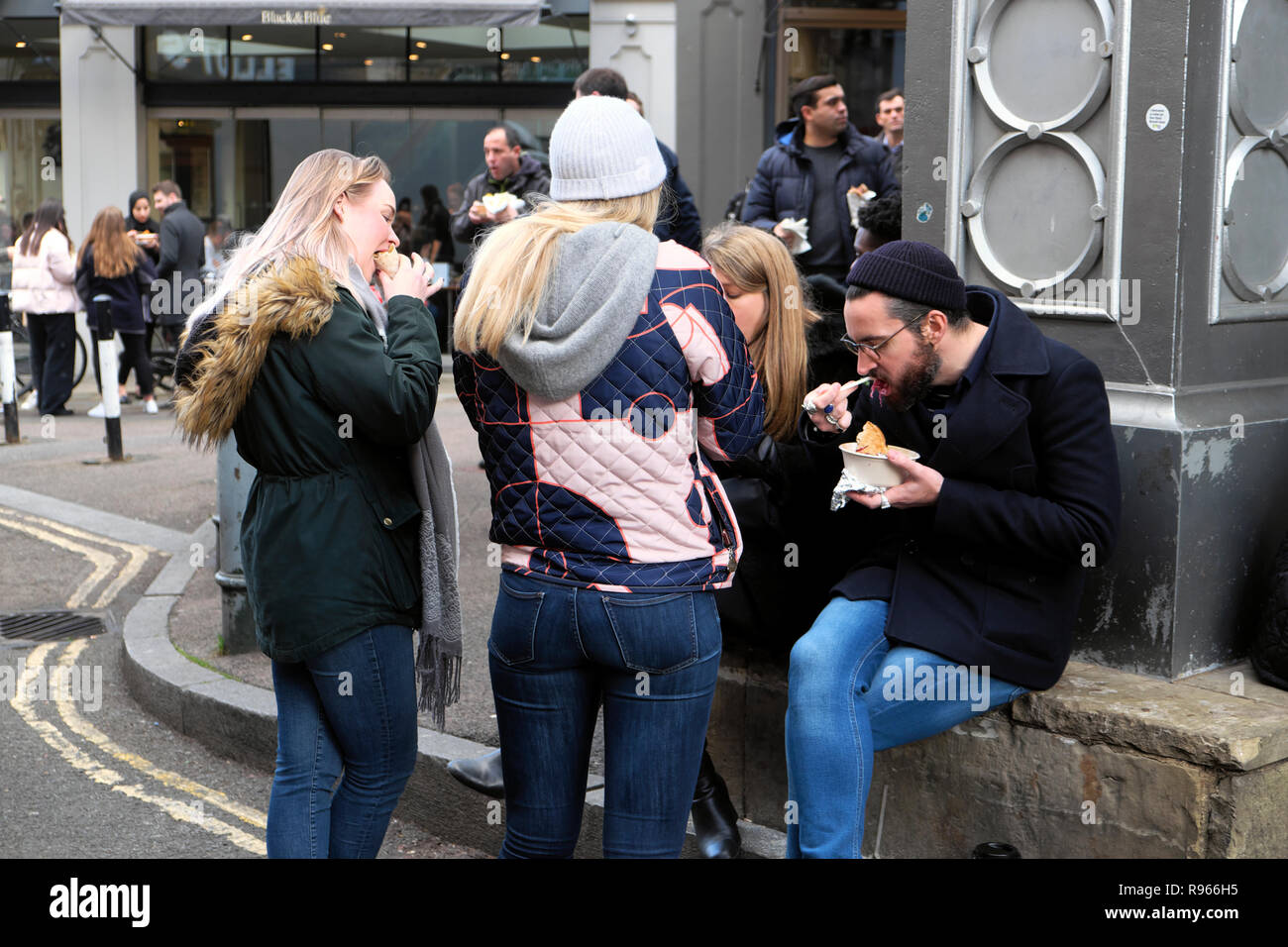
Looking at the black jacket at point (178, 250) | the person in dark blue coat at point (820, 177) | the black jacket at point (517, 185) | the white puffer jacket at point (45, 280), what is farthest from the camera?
the black jacket at point (178, 250)

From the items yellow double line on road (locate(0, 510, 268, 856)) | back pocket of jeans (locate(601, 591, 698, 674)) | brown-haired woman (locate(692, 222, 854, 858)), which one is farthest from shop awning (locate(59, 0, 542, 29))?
back pocket of jeans (locate(601, 591, 698, 674))

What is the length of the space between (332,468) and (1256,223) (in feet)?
7.84

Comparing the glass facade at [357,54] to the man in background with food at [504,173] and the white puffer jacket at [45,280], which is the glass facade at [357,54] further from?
the man in background with food at [504,173]

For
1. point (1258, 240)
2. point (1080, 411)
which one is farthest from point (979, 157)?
point (1080, 411)

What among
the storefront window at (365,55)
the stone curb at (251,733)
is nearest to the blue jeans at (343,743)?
the stone curb at (251,733)

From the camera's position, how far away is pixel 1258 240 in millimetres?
3682

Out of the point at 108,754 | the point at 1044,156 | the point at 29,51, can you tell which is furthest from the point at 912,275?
the point at 29,51

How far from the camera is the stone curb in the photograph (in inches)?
163

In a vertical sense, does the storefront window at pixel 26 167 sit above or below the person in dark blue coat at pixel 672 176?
above

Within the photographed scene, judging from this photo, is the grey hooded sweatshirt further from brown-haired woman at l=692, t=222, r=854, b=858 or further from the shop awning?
the shop awning

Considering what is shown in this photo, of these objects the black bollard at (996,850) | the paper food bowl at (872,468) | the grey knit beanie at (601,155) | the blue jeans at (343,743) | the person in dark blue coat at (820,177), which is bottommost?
the black bollard at (996,850)

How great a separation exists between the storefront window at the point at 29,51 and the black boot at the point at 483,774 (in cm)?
1743

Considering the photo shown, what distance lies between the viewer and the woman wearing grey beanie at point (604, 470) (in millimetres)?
2619

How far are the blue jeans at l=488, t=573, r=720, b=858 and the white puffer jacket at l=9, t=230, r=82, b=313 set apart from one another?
11313mm
